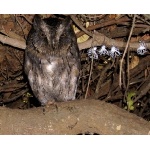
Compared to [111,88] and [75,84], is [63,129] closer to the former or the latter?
[75,84]

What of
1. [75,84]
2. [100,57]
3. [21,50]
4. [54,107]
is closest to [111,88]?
[100,57]

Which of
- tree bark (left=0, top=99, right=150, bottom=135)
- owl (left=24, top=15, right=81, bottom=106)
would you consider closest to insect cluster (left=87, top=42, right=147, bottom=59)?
owl (left=24, top=15, right=81, bottom=106)

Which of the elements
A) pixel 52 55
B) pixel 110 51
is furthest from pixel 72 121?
pixel 110 51

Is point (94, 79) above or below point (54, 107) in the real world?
below

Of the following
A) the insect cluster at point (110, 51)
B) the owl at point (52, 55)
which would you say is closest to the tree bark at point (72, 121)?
the owl at point (52, 55)

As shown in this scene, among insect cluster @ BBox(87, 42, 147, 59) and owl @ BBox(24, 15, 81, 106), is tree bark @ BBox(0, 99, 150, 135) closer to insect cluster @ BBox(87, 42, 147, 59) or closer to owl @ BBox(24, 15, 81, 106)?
owl @ BBox(24, 15, 81, 106)
